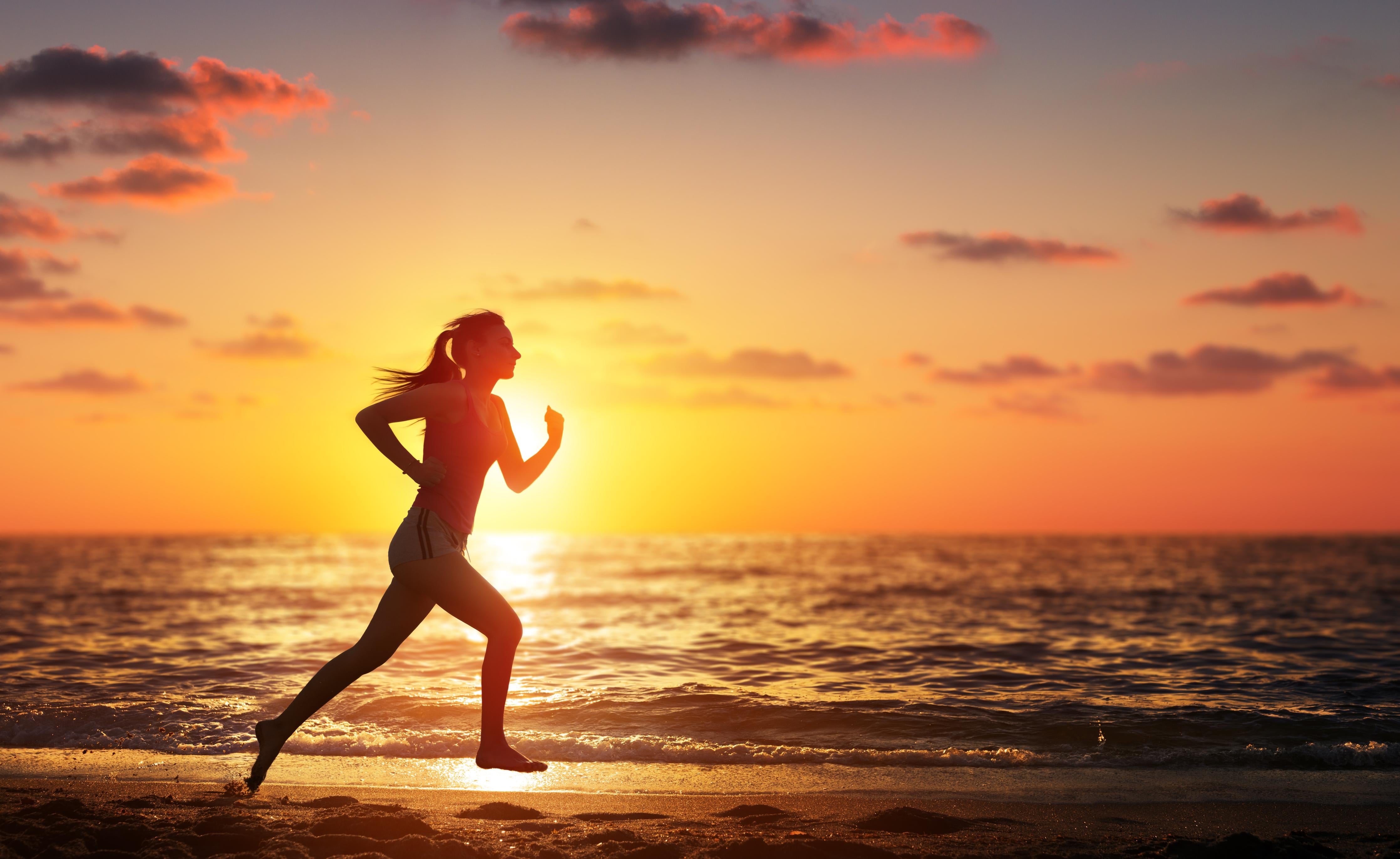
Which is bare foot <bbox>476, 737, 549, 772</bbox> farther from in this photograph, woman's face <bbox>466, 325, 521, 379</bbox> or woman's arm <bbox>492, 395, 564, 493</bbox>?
woman's face <bbox>466, 325, 521, 379</bbox>

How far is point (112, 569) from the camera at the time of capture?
37750 millimetres

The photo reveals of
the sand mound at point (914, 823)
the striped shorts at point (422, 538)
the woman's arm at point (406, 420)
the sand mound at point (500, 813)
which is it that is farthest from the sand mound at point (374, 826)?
the sand mound at point (914, 823)

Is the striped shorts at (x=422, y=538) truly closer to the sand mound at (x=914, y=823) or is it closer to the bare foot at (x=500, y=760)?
the bare foot at (x=500, y=760)

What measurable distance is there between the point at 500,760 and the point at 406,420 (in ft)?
6.09

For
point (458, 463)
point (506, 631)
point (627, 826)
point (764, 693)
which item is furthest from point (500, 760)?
point (764, 693)

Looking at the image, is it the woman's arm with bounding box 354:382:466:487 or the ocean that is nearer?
the woman's arm with bounding box 354:382:466:487

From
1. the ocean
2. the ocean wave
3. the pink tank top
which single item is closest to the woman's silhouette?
the pink tank top

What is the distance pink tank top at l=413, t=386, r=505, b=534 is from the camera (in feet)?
16.3

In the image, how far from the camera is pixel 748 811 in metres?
5.07

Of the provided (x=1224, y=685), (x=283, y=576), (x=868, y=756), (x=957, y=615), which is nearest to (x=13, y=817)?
(x=868, y=756)

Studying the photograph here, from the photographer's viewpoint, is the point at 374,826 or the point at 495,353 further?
the point at 495,353

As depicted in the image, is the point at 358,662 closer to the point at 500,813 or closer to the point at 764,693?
the point at 500,813

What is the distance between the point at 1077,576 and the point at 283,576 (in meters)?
28.3

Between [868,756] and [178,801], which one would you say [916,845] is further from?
[178,801]
